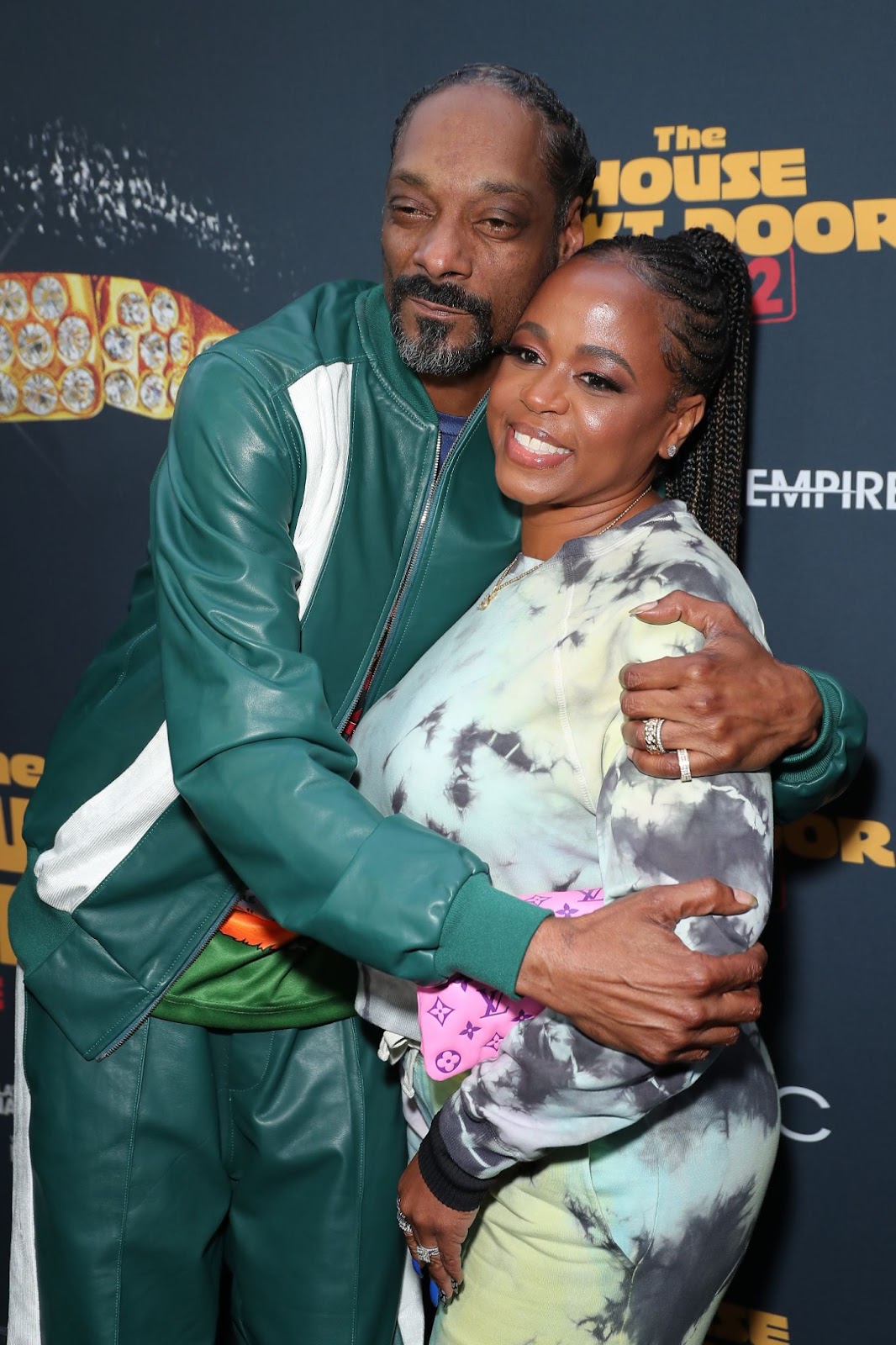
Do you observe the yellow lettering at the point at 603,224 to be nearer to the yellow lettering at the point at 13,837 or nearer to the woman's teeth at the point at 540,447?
the woman's teeth at the point at 540,447

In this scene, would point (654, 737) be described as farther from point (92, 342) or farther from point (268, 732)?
point (92, 342)

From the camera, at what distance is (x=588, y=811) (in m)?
1.30

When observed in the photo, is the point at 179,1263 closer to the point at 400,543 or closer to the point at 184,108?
the point at 400,543

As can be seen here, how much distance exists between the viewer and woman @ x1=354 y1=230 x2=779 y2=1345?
1.21 m

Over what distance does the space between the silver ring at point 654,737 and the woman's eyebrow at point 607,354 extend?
410 mm

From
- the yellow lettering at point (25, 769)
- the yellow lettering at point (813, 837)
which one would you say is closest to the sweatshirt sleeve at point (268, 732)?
the yellow lettering at point (813, 837)

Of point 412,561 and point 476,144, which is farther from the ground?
point 476,144

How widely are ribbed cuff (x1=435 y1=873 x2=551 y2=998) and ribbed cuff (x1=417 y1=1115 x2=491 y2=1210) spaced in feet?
0.68

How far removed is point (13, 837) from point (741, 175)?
179 centimetres

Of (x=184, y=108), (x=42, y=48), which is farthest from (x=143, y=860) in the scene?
(x=42, y=48)

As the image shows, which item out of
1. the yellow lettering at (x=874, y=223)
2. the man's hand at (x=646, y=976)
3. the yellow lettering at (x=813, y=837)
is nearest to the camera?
the man's hand at (x=646, y=976)

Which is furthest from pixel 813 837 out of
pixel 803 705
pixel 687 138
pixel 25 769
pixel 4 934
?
pixel 4 934

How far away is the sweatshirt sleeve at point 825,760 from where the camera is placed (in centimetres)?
152

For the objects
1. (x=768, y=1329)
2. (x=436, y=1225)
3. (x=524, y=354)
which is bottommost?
(x=768, y=1329)
